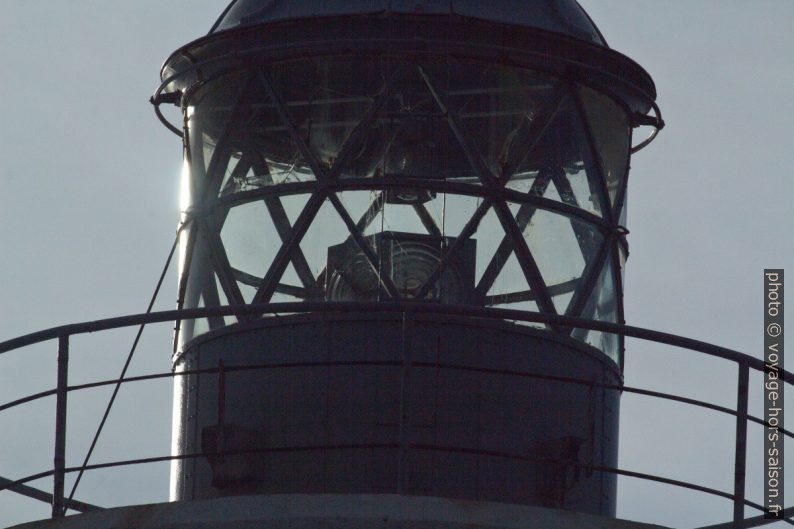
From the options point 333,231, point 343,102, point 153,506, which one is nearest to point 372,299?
point 333,231

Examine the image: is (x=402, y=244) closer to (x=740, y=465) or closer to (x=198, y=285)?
(x=198, y=285)

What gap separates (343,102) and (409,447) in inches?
98.8

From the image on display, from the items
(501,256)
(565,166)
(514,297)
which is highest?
(565,166)

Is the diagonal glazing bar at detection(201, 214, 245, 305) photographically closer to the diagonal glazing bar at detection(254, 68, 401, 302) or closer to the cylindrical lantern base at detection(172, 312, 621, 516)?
the diagonal glazing bar at detection(254, 68, 401, 302)

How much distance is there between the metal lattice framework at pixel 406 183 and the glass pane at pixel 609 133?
0.02m

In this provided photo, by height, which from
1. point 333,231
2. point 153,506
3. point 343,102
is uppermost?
point 343,102

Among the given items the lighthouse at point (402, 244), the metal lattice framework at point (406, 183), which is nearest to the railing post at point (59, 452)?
the lighthouse at point (402, 244)

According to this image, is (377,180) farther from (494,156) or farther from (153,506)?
(153,506)

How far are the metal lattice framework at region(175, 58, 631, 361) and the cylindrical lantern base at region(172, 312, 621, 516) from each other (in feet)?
1.11

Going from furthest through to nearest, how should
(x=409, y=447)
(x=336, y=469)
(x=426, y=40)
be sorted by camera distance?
(x=426, y=40) < (x=336, y=469) < (x=409, y=447)

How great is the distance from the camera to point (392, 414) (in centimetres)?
1041

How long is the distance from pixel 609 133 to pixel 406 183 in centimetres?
148

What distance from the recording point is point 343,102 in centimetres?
1118

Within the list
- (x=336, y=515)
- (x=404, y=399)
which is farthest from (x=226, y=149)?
(x=336, y=515)
